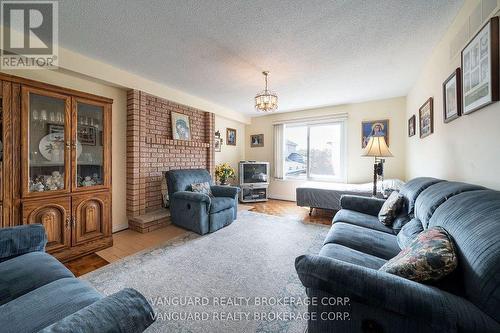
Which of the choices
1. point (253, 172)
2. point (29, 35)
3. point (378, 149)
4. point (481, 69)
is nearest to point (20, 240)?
point (29, 35)

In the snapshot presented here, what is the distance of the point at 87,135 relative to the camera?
2.40 m

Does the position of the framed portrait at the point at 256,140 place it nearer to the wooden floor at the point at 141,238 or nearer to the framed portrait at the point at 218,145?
the framed portrait at the point at 218,145

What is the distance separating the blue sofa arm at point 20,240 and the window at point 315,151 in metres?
4.76

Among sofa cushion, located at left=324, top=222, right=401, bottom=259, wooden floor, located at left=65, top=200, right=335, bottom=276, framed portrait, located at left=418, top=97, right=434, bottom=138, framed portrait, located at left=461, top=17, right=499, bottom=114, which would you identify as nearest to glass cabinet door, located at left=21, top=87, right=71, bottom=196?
wooden floor, located at left=65, top=200, right=335, bottom=276

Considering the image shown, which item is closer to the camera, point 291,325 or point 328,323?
point 328,323

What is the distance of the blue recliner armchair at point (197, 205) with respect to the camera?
9.40 feet

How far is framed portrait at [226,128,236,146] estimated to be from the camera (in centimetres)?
528

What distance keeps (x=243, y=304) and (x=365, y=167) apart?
397 cm

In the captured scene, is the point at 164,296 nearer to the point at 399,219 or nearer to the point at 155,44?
the point at 399,219

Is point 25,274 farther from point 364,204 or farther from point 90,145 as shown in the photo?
point 364,204

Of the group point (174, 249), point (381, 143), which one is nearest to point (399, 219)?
point (381, 143)

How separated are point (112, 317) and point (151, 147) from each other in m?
3.14

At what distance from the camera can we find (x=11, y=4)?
66.7 inches

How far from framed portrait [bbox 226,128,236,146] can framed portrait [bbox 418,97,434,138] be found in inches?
154
